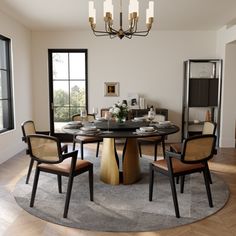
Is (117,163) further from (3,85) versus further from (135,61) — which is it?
(135,61)

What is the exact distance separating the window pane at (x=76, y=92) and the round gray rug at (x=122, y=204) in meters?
2.74

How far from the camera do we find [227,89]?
5.68 metres

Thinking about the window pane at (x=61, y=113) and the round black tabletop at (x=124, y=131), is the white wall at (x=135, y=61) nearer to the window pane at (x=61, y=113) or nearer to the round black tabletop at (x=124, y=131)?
the window pane at (x=61, y=113)

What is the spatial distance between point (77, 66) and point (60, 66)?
15.4 inches

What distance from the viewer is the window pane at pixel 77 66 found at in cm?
623

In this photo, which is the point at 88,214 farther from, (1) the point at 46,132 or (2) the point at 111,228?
(1) the point at 46,132

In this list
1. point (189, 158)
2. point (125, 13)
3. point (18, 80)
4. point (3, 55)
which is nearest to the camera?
point (189, 158)

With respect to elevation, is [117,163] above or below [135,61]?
below

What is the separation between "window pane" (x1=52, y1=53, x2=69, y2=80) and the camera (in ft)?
20.4

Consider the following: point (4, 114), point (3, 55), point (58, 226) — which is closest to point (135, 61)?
point (3, 55)

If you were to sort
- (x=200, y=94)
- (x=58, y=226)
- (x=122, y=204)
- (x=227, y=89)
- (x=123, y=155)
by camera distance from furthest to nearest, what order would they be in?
(x=200, y=94), (x=227, y=89), (x=123, y=155), (x=122, y=204), (x=58, y=226)

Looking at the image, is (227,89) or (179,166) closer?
(179,166)

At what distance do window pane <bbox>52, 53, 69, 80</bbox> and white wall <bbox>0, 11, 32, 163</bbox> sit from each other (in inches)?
22.4

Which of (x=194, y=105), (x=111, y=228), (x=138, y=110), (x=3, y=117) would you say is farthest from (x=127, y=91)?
(x=111, y=228)
